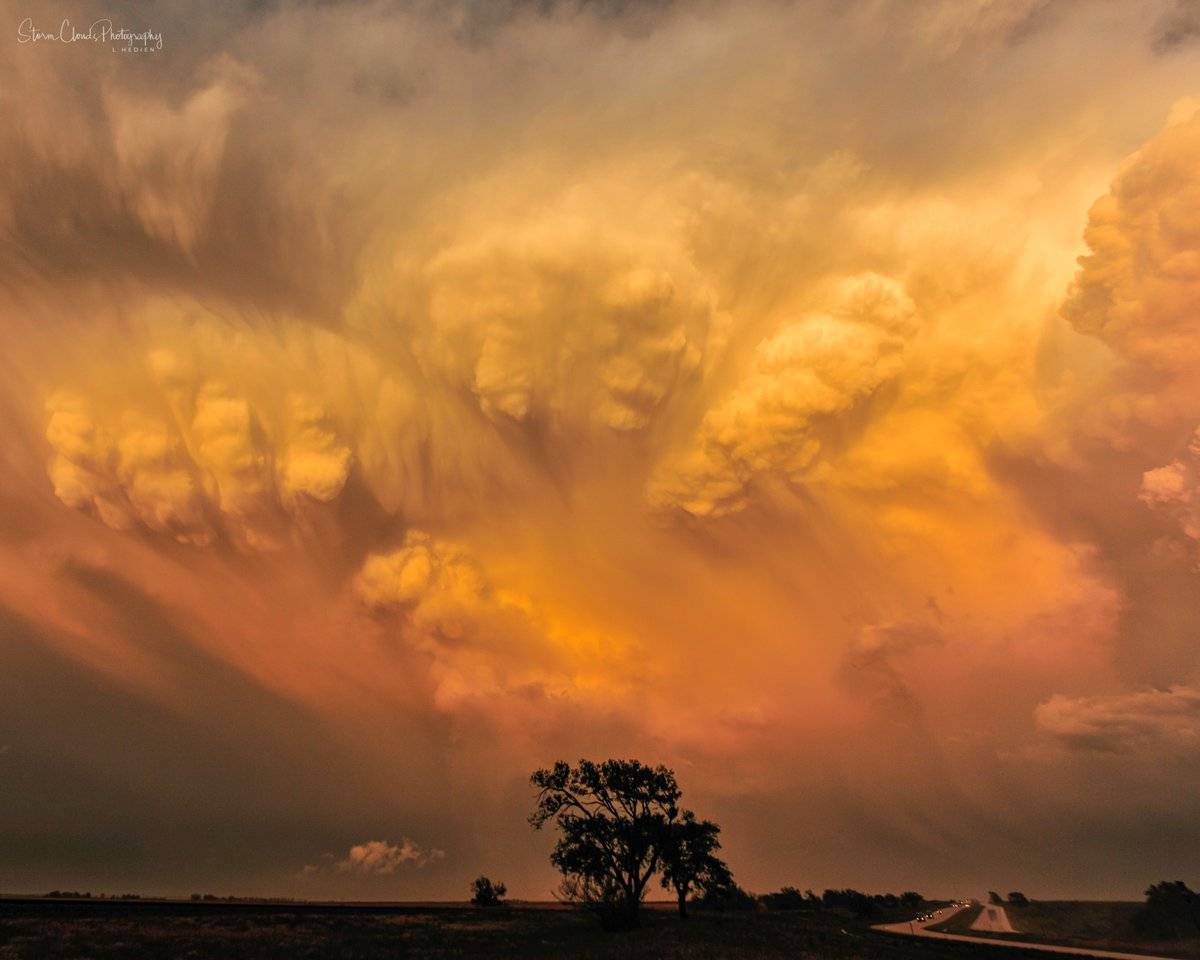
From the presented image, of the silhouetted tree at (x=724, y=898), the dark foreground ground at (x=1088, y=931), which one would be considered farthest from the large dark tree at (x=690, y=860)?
the dark foreground ground at (x=1088, y=931)

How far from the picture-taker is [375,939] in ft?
160

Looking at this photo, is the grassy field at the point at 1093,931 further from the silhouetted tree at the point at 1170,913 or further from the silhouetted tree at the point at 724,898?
the silhouetted tree at the point at 724,898

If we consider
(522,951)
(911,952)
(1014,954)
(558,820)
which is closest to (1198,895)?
(1014,954)

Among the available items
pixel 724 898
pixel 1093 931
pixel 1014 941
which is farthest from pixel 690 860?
pixel 1093 931

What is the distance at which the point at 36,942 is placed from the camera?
3941 centimetres

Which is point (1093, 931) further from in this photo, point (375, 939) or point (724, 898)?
point (375, 939)

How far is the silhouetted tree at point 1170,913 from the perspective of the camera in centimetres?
8988

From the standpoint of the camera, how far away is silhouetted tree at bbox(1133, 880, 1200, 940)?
8988 cm

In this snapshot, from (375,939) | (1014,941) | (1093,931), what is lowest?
(375,939)

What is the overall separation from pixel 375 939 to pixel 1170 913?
348 ft

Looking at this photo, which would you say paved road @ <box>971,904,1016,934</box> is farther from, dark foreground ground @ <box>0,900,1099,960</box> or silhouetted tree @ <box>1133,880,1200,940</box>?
dark foreground ground @ <box>0,900,1099,960</box>

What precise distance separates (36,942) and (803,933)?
65207 mm

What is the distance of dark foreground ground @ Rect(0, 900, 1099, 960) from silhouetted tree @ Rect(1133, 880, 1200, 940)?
40280 millimetres

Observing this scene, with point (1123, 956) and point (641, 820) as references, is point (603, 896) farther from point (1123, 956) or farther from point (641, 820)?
point (1123, 956)
